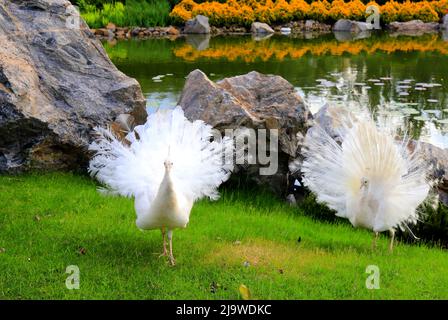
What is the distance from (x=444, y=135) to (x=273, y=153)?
511 cm

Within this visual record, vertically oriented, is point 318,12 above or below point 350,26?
above

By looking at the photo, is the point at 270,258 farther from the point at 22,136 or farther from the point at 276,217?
the point at 22,136

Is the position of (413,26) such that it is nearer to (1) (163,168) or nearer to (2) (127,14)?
(2) (127,14)

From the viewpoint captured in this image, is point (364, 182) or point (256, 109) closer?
point (364, 182)

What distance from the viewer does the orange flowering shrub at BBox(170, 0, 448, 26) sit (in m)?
30.8

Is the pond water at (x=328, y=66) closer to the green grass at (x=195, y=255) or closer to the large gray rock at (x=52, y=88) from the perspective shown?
the green grass at (x=195, y=255)

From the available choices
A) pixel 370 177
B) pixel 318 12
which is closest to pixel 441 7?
pixel 318 12

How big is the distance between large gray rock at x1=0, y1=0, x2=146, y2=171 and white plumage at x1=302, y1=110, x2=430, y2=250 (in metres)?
3.07

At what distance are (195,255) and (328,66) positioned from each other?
601 inches

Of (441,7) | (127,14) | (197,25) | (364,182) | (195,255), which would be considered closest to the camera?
(195,255)

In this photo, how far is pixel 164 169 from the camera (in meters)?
5.26

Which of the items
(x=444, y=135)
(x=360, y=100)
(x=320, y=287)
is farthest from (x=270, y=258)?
(x=360, y=100)

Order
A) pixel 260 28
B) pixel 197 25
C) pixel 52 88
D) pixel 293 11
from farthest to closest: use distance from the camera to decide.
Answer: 1. pixel 293 11
2. pixel 260 28
3. pixel 197 25
4. pixel 52 88

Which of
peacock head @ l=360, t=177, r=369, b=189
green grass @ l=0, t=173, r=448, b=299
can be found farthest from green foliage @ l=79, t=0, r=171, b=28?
peacock head @ l=360, t=177, r=369, b=189
